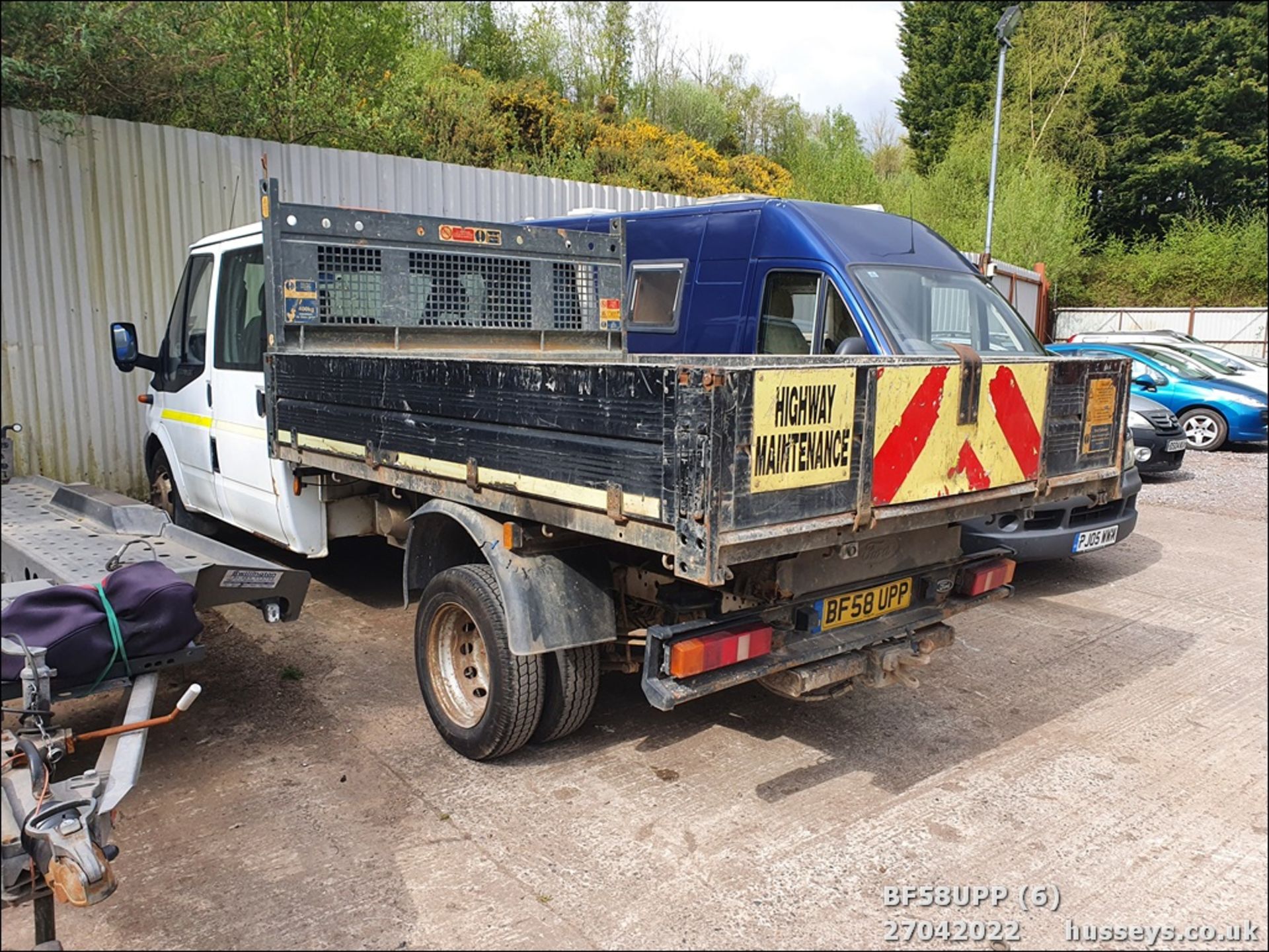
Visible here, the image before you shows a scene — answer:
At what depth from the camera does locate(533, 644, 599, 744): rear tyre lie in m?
3.79

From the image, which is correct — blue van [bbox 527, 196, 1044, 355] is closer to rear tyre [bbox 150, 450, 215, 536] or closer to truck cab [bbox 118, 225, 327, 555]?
truck cab [bbox 118, 225, 327, 555]

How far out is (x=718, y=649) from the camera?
332cm

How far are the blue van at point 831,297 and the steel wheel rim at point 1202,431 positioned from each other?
7808mm

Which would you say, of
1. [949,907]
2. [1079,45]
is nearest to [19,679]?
[949,907]

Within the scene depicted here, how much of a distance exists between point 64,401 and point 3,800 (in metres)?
6.51

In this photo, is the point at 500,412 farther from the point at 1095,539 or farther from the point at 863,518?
the point at 1095,539

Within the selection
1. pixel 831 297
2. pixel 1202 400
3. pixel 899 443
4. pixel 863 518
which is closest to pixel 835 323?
pixel 831 297

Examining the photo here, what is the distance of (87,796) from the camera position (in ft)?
8.35

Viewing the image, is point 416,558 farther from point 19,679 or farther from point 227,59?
point 227,59

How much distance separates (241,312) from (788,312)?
3.67 meters

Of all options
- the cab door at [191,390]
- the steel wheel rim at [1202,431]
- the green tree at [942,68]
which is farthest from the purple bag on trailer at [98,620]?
the green tree at [942,68]

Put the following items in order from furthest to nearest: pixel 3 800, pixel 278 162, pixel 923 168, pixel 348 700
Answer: pixel 923 168
pixel 278 162
pixel 348 700
pixel 3 800

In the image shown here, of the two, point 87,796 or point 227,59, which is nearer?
point 87,796

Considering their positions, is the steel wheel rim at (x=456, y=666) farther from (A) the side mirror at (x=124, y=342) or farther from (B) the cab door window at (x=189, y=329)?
(A) the side mirror at (x=124, y=342)
